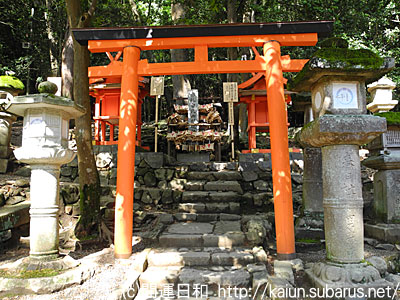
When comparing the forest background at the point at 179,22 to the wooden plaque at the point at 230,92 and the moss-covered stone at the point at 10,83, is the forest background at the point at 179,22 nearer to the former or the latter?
the wooden plaque at the point at 230,92

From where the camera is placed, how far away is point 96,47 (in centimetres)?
582

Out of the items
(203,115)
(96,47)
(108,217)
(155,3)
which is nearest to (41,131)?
(96,47)

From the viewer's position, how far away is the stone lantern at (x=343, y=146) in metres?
3.72

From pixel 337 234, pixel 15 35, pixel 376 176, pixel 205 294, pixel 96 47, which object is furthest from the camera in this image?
pixel 15 35

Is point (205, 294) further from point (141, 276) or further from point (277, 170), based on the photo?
point (277, 170)

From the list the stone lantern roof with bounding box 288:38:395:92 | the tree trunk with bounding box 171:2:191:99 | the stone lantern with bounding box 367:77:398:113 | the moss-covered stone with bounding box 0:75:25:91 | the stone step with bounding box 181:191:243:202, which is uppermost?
the tree trunk with bounding box 171:2:191:99

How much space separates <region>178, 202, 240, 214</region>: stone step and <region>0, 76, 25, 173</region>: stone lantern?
17.2ft

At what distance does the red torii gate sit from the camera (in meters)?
5.26

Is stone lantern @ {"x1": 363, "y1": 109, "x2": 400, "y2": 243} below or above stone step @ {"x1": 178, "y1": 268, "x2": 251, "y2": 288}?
above

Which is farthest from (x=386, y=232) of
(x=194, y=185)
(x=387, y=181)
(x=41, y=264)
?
(x=41, y=264)

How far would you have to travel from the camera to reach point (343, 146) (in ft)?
13.0

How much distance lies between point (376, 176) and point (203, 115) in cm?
692

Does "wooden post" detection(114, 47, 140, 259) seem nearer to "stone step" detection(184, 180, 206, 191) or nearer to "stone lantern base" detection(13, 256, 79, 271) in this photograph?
"stone lantern base" detection(13, 256, 79, 271)

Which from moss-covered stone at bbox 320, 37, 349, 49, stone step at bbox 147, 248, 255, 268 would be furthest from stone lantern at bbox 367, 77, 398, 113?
stone step at bbox 147, 248, 255, 268
